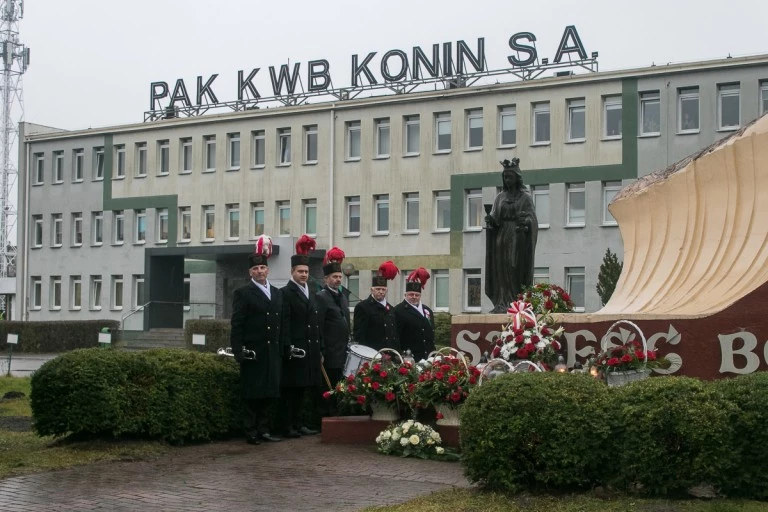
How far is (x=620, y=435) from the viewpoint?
9281 millimetres

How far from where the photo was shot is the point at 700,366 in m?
12.9

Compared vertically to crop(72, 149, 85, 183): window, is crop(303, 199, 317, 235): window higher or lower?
lower

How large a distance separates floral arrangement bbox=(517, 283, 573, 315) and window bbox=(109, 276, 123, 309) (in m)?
47.3

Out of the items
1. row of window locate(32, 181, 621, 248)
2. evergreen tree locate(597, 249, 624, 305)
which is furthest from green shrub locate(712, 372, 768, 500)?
row of window locate(32, 181, 621, 248)

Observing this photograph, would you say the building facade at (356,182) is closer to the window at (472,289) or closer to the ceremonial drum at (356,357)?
the window at (472,289)

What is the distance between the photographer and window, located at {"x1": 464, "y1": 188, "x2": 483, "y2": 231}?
164 ft

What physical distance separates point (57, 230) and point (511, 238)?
51073 mm

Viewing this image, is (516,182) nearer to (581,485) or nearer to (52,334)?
(581,485)

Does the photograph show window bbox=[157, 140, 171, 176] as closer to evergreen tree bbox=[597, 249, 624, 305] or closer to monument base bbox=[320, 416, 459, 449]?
evergreen tree bbox=[597, 249, 624, 305]

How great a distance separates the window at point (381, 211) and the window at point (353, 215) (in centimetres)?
95

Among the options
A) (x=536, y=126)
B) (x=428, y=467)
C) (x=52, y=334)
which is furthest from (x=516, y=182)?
(x=52, y=334)

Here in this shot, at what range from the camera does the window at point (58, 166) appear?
62747 mm

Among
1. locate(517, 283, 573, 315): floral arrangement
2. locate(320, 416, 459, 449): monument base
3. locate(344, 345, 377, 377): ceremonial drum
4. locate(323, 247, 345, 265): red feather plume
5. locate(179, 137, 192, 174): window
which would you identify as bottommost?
locate(320, 416, 459, 449): monument base

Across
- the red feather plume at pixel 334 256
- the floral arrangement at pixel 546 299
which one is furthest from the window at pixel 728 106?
the red feather plume at pixel 334 256
